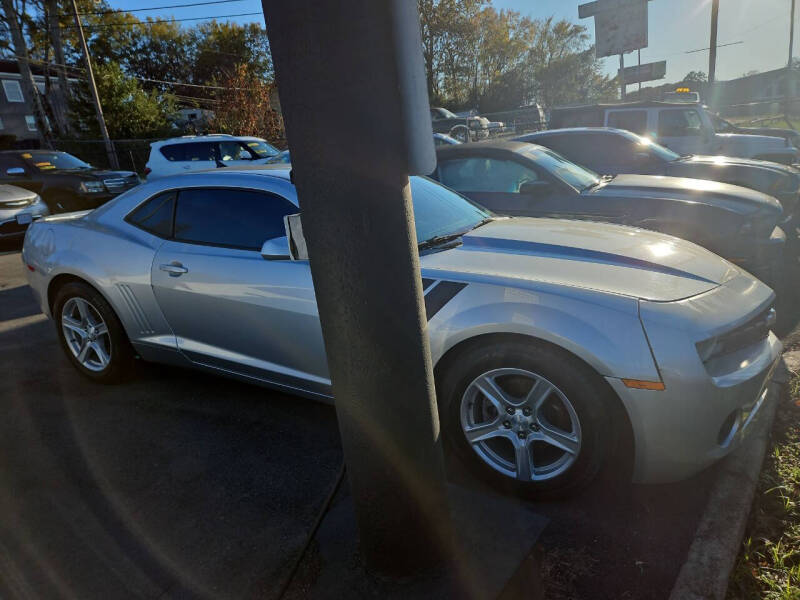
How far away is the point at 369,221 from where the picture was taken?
1.56 meters

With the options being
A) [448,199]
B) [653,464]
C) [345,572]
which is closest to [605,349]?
[653,464]

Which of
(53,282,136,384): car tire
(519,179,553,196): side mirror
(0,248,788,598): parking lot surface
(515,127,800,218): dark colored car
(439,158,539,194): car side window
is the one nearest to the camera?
(0,248,788,598): parking lot surface

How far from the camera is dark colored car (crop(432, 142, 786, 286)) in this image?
525cm

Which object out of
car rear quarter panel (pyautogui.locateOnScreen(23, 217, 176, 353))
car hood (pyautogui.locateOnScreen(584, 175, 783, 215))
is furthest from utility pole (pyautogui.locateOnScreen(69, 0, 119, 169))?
car hood (pyautogui.locateOnScreen(584, 175, 783, 215))

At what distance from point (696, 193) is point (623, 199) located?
797mm

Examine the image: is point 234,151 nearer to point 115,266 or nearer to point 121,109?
point 115,266

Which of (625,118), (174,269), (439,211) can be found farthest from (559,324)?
(625,118)

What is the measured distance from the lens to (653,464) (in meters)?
2.32

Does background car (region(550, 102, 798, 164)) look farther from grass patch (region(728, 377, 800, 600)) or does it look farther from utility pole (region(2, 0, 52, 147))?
utility pole (region(2, 0, 52, 147))

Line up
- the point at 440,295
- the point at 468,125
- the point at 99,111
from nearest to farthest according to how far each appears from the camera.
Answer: the point at 440,295
the point at 99,111
the point at 468,125

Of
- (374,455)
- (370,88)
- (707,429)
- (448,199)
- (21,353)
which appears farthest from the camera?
(21,353)

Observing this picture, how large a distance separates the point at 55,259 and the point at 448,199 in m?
2.89

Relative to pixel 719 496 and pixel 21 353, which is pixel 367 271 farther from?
pixel 21 353

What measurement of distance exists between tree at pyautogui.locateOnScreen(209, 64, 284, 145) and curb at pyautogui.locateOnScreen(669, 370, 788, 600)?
24193 millimetres
